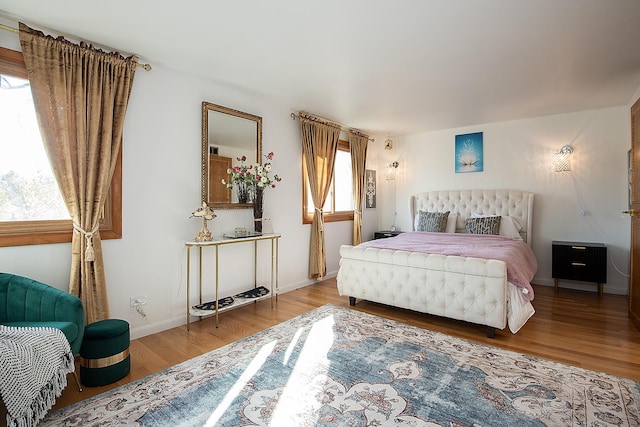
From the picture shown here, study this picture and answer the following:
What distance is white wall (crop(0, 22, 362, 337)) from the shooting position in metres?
2.60

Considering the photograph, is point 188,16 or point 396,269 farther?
point 396,269

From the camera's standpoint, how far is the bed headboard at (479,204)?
4910 millimetres

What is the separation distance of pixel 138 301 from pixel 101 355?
32.8 inches

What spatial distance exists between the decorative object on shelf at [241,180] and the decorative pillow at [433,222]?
9.80ft

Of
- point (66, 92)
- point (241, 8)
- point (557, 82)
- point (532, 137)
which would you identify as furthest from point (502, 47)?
point (66, 92)

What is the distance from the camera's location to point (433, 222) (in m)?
5.29

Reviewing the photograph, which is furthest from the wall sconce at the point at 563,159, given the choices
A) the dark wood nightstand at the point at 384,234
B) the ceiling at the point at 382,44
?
the dark wood nightstand at the point at 384,234

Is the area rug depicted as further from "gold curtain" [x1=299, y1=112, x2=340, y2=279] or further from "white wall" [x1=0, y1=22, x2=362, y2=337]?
"gold curtain" [x1=299, y1=112, x2=340, y2=279]

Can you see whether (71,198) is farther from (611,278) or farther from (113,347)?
(611,278)

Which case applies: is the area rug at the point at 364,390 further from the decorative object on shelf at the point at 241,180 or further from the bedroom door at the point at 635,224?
the decorative object on shelf at the point at 241,180

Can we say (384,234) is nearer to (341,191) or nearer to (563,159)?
(341,191)

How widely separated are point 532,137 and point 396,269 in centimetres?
334

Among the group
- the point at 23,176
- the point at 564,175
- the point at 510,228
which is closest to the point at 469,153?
the point at 564,175

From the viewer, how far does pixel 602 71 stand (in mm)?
3229
